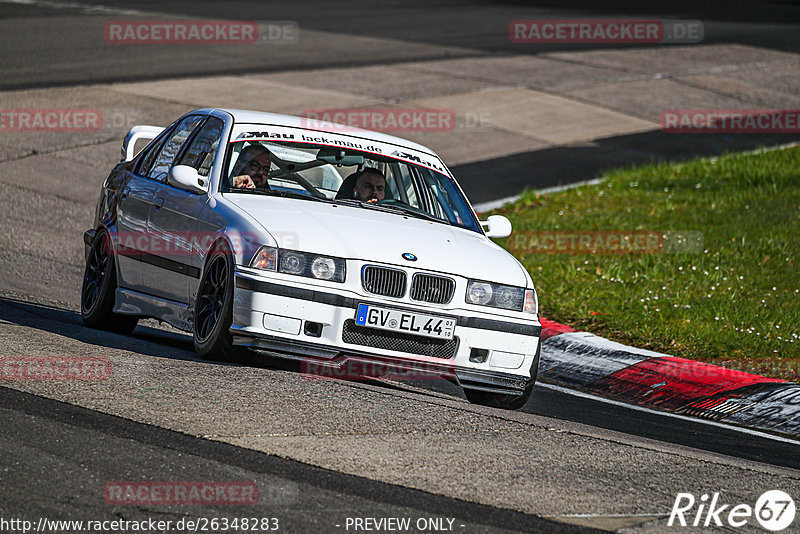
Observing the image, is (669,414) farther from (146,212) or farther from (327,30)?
(327,30)

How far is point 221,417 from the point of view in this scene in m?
5.94

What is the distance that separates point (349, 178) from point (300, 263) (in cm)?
160

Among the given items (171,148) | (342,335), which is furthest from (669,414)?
(171,148)

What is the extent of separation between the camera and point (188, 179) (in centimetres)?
773

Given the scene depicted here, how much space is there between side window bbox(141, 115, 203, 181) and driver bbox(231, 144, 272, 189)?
79 centimetres

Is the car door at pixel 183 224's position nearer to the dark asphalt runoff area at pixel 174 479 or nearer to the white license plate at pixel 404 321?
the white license plate at pixel 404 321

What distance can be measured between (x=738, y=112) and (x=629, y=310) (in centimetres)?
1341

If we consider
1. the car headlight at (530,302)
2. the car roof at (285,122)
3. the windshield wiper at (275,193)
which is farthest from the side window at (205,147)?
the car headlight at (530,302)

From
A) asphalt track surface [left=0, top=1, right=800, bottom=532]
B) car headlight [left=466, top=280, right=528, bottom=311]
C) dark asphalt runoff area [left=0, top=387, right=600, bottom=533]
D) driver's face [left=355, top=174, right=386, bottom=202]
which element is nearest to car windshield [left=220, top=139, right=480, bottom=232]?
driver's face [left=355, top=174, right=386, bottom=202]

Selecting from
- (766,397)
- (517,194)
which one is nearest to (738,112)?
(517,194)

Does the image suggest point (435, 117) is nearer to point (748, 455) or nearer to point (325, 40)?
point (325, 40)

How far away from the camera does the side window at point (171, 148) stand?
867 centimetres

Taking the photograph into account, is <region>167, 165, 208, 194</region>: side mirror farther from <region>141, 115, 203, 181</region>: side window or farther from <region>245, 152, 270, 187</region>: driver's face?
<region>141, 115, 203, 181</region>: side window

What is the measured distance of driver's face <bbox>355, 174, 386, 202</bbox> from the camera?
827 cm
